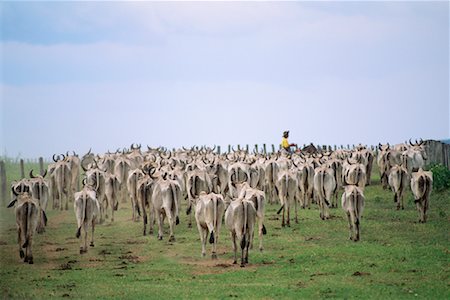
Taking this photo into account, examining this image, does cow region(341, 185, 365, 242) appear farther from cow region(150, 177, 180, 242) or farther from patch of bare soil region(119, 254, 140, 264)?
patch of bare soil region(119, 254, 140, 264)

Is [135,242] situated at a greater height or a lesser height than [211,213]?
lesser

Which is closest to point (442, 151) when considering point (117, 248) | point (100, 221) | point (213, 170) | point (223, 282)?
point (213, 170)

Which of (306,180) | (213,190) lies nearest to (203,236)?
(213,190)

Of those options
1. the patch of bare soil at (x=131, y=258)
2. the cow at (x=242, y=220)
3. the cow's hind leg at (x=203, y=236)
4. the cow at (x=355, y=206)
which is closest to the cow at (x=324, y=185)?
the cow at (x=355, y=206)

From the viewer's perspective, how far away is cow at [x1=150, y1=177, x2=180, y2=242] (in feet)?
85.6

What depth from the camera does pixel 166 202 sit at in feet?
85.7

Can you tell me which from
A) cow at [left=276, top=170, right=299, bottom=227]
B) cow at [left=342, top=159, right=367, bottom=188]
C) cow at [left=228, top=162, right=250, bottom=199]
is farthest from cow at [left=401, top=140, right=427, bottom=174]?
cow at [left=276, top=170, right=299, bottom=227]

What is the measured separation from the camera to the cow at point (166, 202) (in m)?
26.1

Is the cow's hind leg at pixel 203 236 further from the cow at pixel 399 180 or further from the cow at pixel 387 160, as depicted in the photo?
the cow at pixel 387 160

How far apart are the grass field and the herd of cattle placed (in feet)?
2.18

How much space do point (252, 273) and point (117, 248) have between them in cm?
657

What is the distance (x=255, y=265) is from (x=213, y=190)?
10826mm

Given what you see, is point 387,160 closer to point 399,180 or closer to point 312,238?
point 399,180

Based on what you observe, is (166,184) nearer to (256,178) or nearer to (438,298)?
(256,178)
